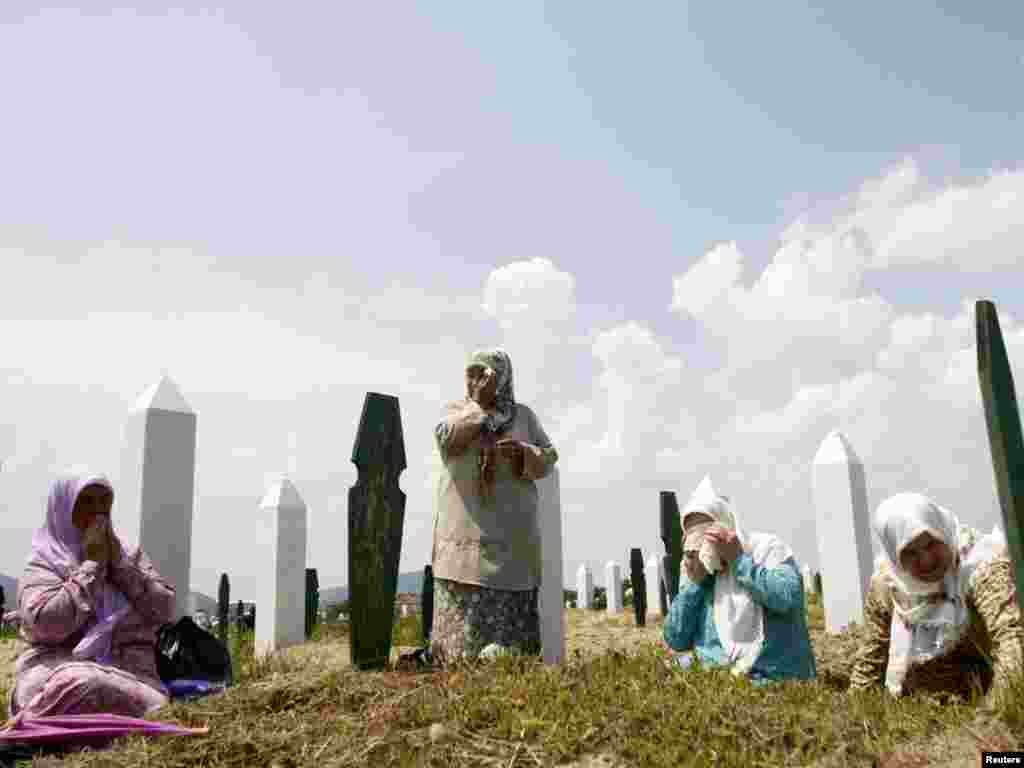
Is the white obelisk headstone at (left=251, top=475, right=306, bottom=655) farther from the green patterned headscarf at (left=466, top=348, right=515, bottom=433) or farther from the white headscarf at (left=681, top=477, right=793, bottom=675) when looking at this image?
the white headscarf at (left=681, top=477, right=793, bottom=675)

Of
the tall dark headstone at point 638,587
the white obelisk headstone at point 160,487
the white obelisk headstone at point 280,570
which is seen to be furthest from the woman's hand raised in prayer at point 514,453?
the tall dark headstone at point 638,587

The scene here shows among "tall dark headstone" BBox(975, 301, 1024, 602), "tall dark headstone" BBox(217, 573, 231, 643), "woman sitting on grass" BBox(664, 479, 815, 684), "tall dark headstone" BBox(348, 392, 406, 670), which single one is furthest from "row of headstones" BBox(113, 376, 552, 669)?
"tall dark headstone" BBox(217, 573, 231, 643)

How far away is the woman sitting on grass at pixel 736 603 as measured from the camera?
15.3ft

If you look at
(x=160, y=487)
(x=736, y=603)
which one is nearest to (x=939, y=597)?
(x=736, y=603)

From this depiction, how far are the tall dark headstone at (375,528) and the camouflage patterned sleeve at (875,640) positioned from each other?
291cm

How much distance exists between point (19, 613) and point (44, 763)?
1.26 meters

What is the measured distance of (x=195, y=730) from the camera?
3898 mm

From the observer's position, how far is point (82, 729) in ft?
13.4

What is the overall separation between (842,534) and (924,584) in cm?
583

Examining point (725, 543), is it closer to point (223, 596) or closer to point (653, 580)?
point (223, 596)

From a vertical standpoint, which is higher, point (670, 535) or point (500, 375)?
point (500, 375)

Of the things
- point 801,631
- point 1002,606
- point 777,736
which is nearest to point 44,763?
point 777,736

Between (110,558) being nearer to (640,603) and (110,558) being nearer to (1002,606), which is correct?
(1002,606)

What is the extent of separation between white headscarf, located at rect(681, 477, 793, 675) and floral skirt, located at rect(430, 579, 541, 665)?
1.24 metres
